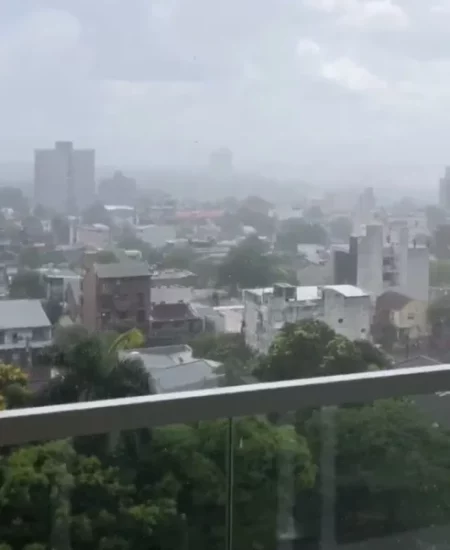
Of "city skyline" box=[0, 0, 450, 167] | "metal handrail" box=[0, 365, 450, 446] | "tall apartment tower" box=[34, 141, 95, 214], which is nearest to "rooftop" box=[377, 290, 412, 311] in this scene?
"metal handrail" box=[0, 365, 450, 446]

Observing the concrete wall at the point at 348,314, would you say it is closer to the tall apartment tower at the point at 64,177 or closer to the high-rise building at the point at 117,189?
the high-rise building at the point at 117,189

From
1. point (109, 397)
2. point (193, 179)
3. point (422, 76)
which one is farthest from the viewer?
point (422, 76)

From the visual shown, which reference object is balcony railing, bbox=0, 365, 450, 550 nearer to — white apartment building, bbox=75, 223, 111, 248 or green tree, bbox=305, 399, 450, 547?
green tree, bbox=305, 399, 450, 547

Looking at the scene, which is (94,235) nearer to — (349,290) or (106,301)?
(106,301)

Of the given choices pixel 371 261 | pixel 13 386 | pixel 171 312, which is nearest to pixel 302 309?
pixel 371 261

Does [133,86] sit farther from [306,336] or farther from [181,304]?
[306,336]

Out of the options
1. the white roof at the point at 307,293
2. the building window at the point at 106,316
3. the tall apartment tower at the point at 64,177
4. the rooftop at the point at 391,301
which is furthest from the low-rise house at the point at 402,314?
the tall apartment tower at the point at 64,177

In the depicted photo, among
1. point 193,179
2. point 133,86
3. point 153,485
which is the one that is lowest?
point 153,485

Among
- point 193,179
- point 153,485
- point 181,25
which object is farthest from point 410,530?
point 181,25
